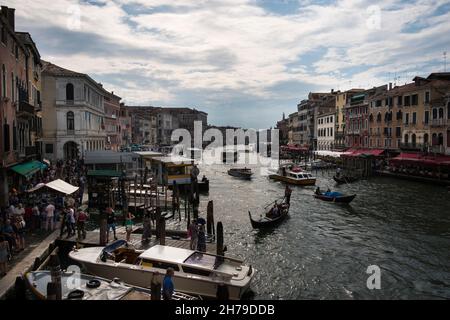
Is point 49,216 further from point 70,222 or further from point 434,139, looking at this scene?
point 434,139

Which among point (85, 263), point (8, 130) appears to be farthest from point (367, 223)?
point (8, 130)

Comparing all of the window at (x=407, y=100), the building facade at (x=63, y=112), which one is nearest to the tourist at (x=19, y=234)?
the building facade at (x=63, y=112)

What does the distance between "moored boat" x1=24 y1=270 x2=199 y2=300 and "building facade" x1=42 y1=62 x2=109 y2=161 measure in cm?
3484

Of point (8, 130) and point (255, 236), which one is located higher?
point (8, 130)

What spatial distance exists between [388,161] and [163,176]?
33.4 metres

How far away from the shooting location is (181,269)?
13820 millimetres

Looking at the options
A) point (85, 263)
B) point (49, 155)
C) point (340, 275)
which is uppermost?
point (49, 155)

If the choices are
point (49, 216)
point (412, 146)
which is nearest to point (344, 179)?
point (412, 146)

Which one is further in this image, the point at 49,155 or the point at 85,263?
the point at 49,155

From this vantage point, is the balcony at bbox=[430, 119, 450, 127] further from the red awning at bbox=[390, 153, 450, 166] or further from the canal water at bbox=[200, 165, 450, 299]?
the canal water at bbox=[200, 165, 450, 299]

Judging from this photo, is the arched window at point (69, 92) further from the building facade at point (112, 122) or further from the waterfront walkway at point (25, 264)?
the waterfront walkway at point (25, 264)

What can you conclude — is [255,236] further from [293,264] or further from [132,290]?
[132,290]

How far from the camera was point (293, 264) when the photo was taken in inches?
713

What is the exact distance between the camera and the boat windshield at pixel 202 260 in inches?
552
